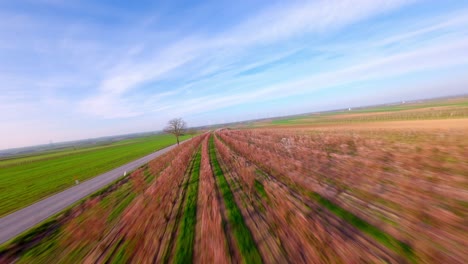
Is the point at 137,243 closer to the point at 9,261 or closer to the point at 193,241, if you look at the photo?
the point at 193,241

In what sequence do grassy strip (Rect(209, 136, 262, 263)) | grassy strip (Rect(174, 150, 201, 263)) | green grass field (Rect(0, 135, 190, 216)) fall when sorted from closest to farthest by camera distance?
grassy strip (Rect(209, 136, 262, 263)) < grassy strip (Rect(174, 150, 201, 263)) < green grass field (Rect(0, 135, 190, 216))

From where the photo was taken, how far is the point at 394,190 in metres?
7.73

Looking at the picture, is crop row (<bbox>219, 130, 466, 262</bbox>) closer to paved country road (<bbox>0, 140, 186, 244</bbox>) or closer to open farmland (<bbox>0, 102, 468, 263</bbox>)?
open farmland (<bbox>0, 102, 468, 263</bbox>)

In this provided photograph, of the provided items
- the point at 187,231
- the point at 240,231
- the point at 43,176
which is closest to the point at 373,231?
the point at 240,231

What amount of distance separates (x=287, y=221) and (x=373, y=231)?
2429 mm

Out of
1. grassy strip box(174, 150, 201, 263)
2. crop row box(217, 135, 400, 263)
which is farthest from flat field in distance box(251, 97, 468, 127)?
grassy strip box(174, 150, 201, 263)

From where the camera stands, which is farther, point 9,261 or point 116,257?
point 9,261

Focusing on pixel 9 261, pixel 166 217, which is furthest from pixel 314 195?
pixel 9 261

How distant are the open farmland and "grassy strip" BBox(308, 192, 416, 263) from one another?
3 centimetres

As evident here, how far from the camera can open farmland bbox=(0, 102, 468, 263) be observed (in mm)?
4879

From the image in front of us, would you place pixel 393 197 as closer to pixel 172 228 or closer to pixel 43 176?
pixel 172 228

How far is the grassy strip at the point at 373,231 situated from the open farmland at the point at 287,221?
25 mm

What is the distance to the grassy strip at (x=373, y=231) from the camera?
14.9 feet

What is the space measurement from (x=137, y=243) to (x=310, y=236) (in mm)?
5817
